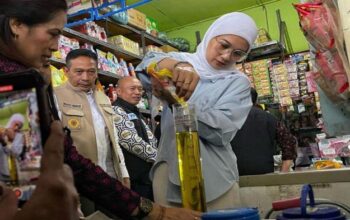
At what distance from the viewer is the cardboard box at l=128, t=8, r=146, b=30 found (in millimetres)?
4659

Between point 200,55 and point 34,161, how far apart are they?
1.13 metres

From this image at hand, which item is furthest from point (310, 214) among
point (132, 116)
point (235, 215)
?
point (132, 116)

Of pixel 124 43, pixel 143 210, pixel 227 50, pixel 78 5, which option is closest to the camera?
pixel 143 210

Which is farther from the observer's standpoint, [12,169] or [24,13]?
[24,13]

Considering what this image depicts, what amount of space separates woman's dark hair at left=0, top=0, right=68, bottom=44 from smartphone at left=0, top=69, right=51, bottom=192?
29 centimetres

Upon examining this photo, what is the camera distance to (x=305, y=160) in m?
3.77

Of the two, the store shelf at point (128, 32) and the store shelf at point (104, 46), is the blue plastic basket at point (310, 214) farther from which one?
the store shelf at point (128, 32)

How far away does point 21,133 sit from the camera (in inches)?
17.2

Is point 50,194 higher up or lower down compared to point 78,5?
lower down

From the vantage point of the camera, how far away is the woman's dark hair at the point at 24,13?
70 centimetres

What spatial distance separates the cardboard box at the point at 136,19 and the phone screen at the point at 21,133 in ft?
14.2

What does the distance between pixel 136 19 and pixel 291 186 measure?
153 inches

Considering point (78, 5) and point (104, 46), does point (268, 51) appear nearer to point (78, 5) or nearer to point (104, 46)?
point (104, 46)

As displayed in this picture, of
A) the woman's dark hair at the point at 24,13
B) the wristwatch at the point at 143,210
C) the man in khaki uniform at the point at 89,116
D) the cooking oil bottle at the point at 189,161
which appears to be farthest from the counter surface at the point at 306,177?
the man in khaki uniform at the point at 89,116
